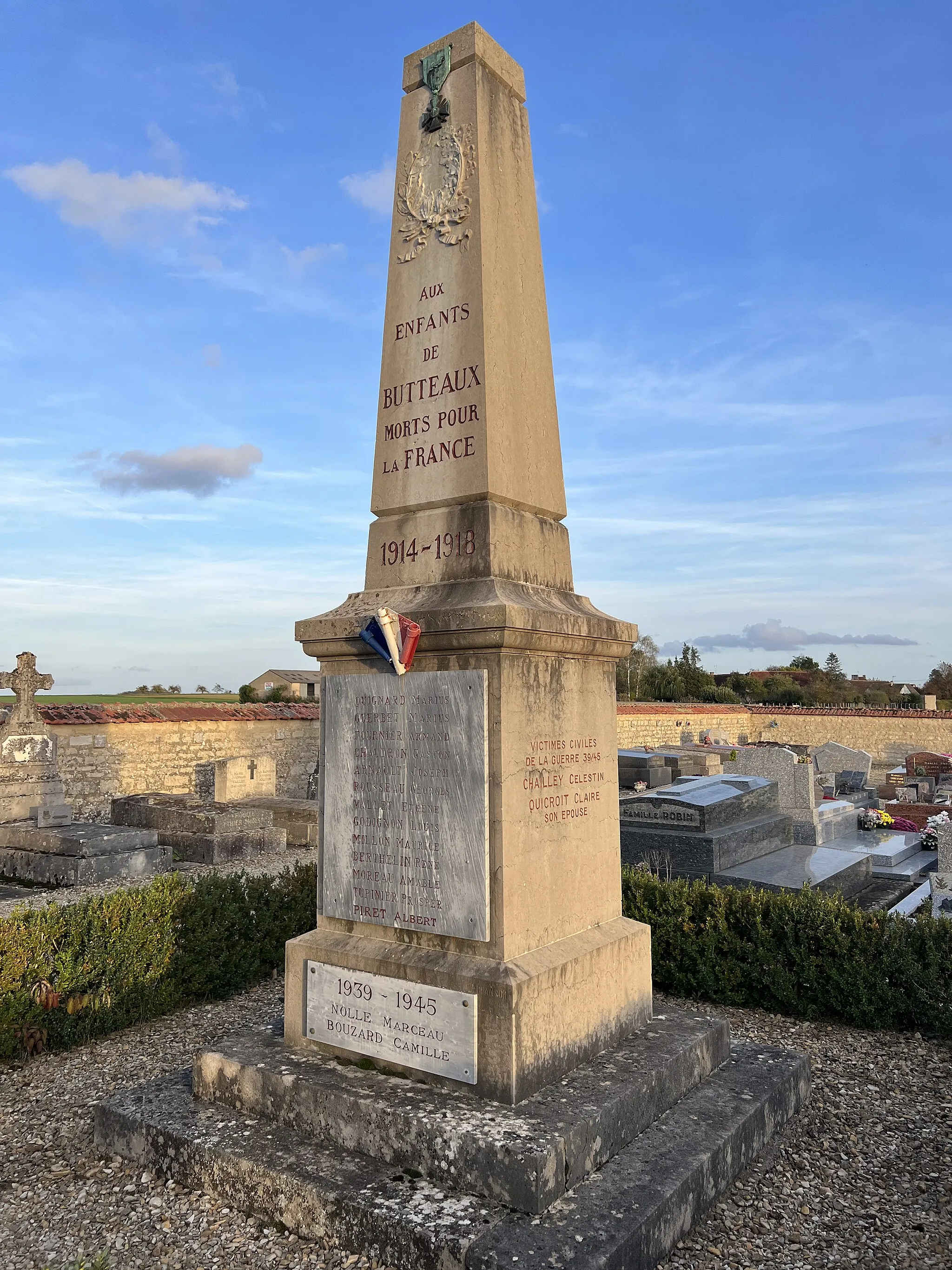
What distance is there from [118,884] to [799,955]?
776cm

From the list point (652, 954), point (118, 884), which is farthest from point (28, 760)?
point (652, 954)

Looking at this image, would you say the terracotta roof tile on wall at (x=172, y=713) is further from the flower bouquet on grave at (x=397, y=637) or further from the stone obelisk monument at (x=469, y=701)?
the flower bouquet on grave at (x=397, y=637)

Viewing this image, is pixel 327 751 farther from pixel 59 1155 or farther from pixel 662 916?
pixel 662 916

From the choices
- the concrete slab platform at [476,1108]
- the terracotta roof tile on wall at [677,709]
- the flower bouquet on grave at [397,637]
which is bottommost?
the concrete slab platform at [476,1108]

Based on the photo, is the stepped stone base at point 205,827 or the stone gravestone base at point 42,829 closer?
the stone gravestone base at point 42,829

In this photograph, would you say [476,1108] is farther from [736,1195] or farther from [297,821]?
[297,821]

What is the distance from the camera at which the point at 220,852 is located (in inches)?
484

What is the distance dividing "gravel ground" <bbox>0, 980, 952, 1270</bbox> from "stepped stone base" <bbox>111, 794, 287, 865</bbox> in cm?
740

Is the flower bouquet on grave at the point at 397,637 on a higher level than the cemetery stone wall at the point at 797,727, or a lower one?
higher

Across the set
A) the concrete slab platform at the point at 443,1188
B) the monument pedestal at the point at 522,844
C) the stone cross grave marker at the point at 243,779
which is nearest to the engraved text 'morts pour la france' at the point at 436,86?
the monument pedestal at the point at 522,844

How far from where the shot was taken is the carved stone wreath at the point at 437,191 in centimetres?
421

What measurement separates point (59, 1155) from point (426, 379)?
13.1 ft

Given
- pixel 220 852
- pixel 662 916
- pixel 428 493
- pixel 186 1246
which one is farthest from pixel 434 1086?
pixel 220 852

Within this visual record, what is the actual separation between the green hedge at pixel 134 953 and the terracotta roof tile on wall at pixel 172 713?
815 centimetres
